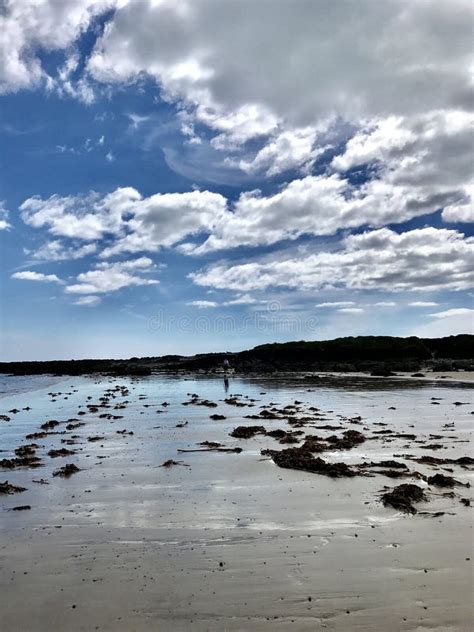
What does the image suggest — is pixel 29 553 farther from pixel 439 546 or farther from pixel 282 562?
pixel 439 546

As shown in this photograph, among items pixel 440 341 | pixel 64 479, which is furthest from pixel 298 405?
pixel 440 341

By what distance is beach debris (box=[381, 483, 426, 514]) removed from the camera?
755 cm

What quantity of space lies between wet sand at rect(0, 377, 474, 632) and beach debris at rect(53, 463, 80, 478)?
0.70ft

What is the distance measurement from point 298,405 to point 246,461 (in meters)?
12.1

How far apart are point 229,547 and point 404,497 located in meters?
3.32

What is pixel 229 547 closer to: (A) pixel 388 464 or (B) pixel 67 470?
(A) pixel 388 464

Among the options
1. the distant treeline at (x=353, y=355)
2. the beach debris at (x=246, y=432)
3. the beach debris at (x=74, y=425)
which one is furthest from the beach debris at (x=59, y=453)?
the distant treeline at (x=353, y=355)

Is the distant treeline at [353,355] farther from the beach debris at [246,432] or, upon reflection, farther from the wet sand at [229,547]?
the wet sand at [229,547]

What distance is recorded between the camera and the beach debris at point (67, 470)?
34.4 ft

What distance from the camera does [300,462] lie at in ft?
34.5

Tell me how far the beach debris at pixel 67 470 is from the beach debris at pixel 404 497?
6949 millimetres

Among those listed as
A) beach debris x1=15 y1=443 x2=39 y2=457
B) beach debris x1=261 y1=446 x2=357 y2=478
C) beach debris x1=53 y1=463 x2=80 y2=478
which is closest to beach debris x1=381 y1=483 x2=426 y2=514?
beach debris x1=261 y1=446 x2=357 y2=478

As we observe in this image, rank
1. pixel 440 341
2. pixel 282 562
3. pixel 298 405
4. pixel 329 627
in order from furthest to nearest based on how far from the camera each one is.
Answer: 1. pixel 440 341
2. pixel 298 405
3. pixel 282 562
4. pixel 329 627

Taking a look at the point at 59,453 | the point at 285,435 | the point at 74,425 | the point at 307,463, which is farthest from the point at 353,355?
the point at 307,463
